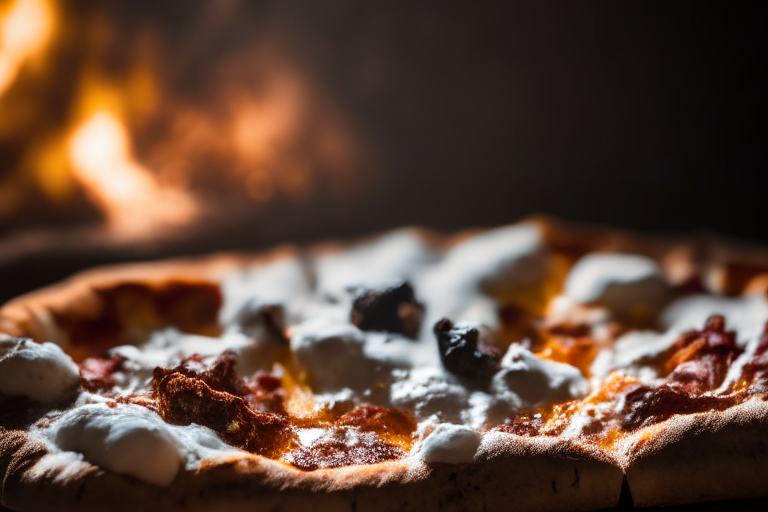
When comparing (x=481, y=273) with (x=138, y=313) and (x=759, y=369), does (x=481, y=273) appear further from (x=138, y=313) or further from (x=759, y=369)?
(x=138, y=313)

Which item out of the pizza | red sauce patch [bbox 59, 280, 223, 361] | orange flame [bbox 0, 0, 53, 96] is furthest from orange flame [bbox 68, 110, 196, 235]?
red sauce patch [bbox 59, 280, 223, 361]

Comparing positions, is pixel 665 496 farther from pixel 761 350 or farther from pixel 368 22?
pixel 368 22

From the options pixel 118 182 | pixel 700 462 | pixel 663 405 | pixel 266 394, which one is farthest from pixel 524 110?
pixel 700 462

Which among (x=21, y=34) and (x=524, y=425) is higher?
(x=21, y=34)

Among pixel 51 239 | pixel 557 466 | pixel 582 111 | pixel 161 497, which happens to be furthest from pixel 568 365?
pixel 51 239

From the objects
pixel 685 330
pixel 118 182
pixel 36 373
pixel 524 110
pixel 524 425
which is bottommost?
pixel 524 425

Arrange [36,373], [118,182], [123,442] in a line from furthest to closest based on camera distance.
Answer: [118,182] → [36,373] → [123,442]

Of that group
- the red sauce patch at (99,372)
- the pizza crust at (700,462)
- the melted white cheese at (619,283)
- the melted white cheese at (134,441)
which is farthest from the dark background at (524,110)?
the pizza crust at (700,462)

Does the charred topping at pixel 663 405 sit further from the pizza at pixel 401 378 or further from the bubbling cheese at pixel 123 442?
the bubbling cheese at pixel 123 442
